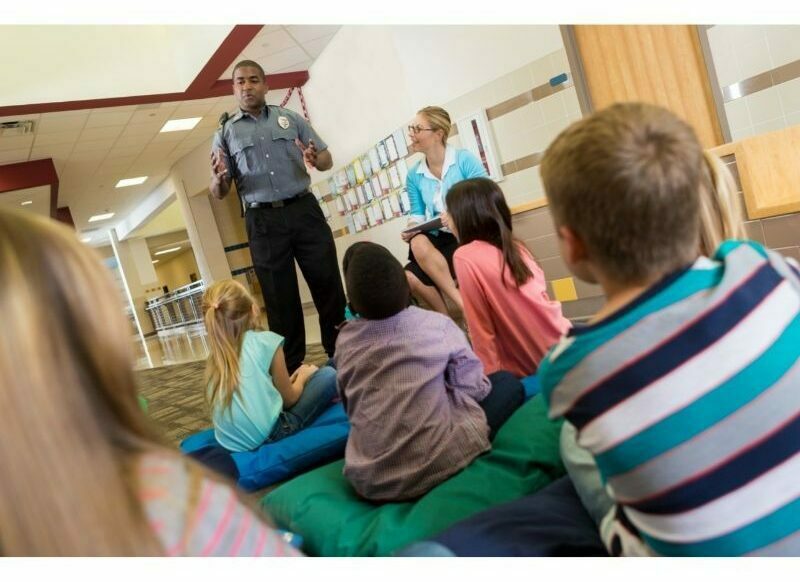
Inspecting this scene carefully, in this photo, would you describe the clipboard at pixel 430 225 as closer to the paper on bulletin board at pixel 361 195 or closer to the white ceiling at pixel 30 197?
the paper on bulletin board at pixel 361 195

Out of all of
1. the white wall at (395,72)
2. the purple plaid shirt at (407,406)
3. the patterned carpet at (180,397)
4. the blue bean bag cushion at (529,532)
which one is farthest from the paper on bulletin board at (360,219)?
the blue bean bag cushion at (529,532)

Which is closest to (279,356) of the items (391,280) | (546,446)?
(391,280)

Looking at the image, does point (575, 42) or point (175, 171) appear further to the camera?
point (175, 171)

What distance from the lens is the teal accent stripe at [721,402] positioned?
751 mm

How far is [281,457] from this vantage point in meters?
2.11

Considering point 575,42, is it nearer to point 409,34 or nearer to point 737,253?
point 409,34

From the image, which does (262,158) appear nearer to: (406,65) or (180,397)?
(180,397)

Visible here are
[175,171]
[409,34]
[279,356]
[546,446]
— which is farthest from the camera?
[175,171]

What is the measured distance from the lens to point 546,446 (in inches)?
61.4

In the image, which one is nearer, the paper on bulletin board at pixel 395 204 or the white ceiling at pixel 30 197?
the paper on bulletin board at pixel 395 204

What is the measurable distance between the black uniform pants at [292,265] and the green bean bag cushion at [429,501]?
1.59 metres

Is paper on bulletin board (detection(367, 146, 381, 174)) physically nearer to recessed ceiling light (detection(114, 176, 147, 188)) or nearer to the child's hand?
the child's hand

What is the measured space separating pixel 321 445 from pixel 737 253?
163 cm
